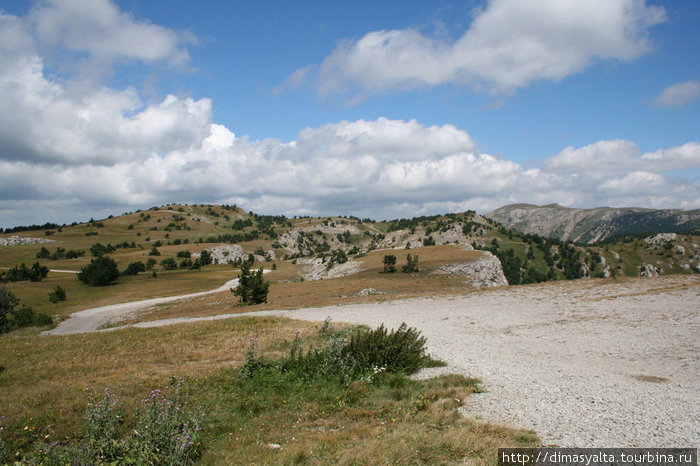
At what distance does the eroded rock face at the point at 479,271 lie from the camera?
62.7 metres

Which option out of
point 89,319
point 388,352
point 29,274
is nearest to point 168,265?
point 29,274

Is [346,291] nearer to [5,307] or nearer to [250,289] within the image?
[250,289]

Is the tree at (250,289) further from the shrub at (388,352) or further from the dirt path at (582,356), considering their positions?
the shrub at (388,352)

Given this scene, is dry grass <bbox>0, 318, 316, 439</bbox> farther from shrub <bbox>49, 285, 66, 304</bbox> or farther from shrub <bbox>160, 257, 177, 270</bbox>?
shrub <bbox>160, 257, 177, 270</bbox>

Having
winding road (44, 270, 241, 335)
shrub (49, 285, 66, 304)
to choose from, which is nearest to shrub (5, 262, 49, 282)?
shrub (49, 285, 66, 304)

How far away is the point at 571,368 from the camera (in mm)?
12008

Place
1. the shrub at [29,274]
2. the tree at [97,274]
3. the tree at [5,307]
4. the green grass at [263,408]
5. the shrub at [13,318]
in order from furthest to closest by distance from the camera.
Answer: the shrub at [29,274] < the tree at [97,274] < the shrub at [13,318] < the tree at [5,307] < the green grass at [263,408]

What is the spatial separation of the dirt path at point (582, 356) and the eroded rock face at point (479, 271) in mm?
32746

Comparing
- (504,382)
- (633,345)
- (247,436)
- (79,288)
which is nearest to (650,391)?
(504,382)

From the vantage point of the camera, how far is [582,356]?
1359 centimetres

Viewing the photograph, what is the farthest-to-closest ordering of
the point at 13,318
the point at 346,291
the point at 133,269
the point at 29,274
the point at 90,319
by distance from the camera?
the point at 133,269 < the point at 29,274 < the point at 346,291 < the point at 90,319 < the point at 13,318

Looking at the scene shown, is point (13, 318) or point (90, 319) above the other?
point (13, 318)

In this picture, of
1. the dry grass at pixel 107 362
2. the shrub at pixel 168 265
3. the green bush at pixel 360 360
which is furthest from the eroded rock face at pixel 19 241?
the green bush at pixel 360 360

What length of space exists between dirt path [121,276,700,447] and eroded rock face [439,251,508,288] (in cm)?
3275
